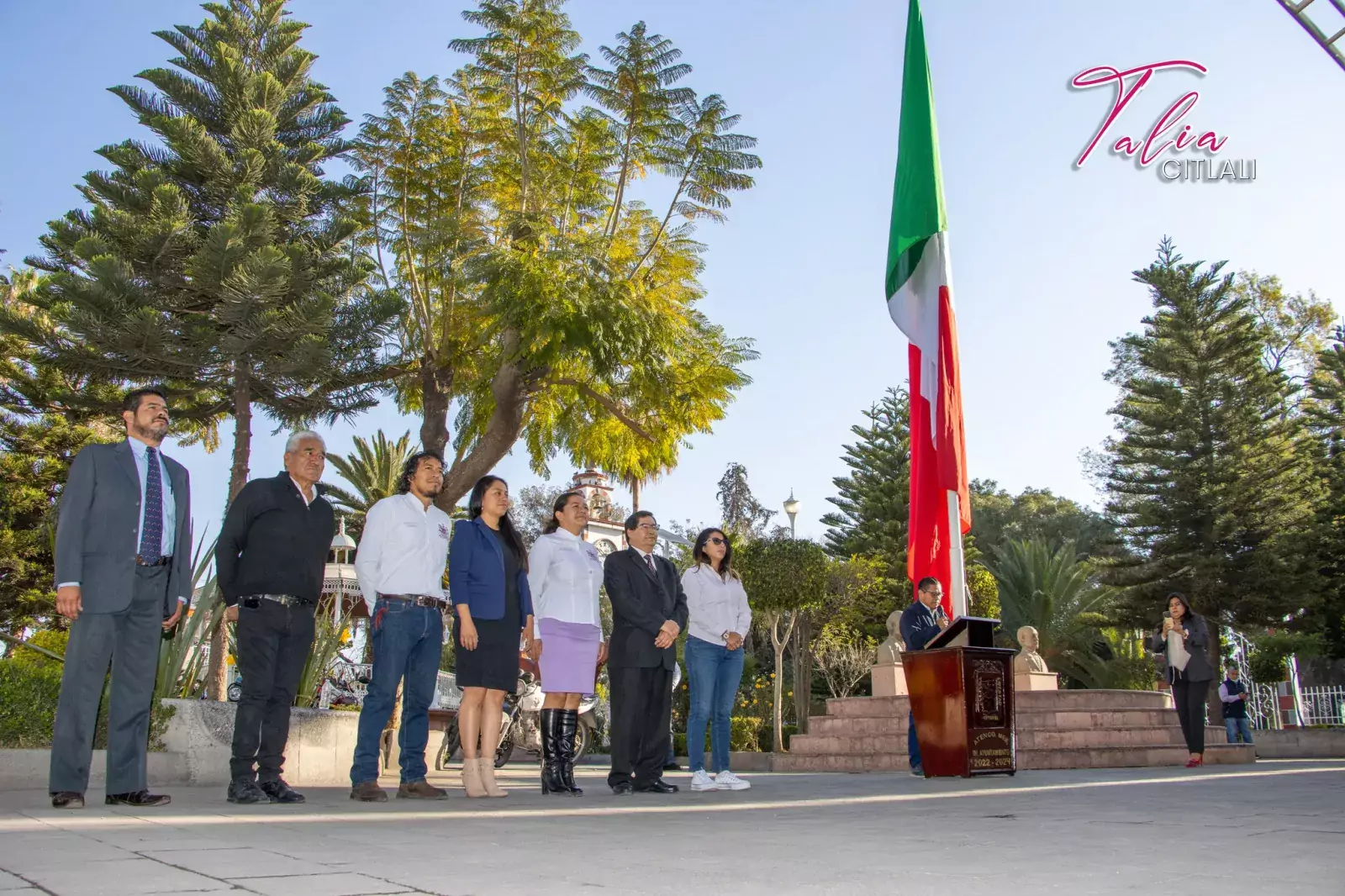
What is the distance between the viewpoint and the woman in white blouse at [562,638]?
5.70 m

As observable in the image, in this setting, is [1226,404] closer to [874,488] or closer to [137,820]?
[874,488]

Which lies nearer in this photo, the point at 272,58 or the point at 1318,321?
the point at 272,58

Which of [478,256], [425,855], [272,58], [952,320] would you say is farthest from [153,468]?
[272,58]

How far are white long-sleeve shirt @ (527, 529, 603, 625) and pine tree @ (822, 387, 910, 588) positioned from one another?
27.3 m

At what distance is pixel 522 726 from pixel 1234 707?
11.5 meters

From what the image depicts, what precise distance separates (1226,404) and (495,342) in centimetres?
1868

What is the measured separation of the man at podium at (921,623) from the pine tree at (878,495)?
24.2m

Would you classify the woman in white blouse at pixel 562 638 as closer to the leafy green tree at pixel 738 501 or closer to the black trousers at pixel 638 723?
the black trousers at pixel 638 723

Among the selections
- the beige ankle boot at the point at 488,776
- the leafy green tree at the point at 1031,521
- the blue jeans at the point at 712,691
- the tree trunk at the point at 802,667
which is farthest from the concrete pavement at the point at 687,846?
the leafy green tree at the point at 1031,521

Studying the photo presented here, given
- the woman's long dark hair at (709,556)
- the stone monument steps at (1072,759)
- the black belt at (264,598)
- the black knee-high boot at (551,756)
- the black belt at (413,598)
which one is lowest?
the stone monument steps at (1072,759)

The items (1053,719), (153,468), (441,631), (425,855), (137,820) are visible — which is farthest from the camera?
(1053,719)

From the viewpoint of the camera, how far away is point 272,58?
43.0ft

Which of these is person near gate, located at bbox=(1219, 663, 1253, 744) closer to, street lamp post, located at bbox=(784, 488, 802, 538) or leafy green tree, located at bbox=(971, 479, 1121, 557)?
street lamp post, located at bbox=(784, 488, 802, 538)

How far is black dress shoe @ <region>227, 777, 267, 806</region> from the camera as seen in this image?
4.80 metres
